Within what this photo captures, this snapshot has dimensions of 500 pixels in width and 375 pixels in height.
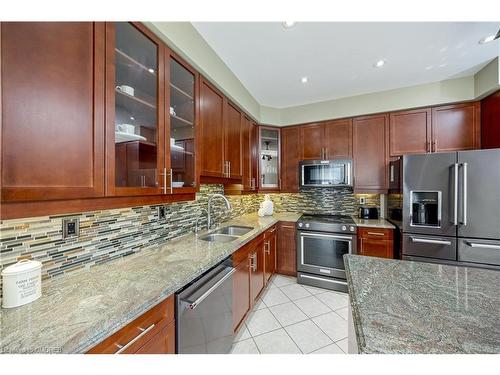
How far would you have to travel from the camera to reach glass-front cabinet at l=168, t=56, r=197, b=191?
148 centimetres

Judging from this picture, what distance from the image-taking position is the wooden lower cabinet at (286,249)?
2868 mm

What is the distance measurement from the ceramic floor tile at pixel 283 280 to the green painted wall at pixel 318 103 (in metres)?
2.43

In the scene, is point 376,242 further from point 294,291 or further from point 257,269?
point 257,269

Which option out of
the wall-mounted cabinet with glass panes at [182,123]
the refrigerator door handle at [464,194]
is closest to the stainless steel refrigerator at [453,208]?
the refrigerator door handle at [464,194]

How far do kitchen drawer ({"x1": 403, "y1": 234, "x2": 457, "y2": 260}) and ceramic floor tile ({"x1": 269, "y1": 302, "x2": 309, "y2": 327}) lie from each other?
1.37 metres

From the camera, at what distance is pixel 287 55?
194 cm

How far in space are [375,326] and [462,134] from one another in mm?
2975

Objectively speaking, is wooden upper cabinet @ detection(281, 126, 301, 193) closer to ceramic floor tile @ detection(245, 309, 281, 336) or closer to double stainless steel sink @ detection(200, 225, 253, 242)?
double stainless steel sink @ detection(200, 225, 253, 242)

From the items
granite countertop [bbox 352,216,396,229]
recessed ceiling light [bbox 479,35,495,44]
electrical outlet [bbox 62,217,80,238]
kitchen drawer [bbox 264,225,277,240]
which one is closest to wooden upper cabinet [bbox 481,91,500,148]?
recessed ceiling light [bbox 479,35,495,44]

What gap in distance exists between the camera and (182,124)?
5.18 ft

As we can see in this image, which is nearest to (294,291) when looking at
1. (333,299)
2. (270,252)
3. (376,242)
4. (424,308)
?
(333,299)

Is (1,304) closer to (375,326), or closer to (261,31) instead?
(375,326)

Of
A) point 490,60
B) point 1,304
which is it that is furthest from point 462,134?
point 1,304

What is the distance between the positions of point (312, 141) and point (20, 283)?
3.21m
